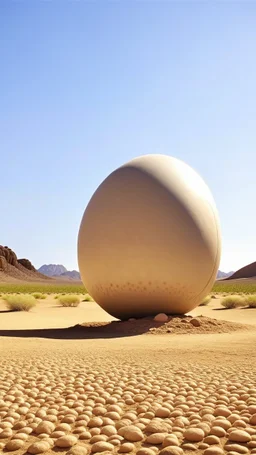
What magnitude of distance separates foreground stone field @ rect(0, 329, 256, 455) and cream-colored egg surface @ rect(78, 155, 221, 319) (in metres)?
2.76

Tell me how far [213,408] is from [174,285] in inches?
305

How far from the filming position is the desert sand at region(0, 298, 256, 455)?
411 centimetres

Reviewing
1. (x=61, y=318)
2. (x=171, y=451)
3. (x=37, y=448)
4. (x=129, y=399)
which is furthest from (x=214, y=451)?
(x=61, y=318)

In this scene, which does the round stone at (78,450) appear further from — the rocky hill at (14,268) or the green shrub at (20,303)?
the rocky hill at (14,268)

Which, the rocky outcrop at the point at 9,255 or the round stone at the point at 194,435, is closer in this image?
the round stone at the point at 194,435

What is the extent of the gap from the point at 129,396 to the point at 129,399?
14 cm

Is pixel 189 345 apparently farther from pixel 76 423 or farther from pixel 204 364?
pixel 76 423

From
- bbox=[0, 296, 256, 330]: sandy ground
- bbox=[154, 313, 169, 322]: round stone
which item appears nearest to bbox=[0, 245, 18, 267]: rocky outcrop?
bbox=[0, 296, 256, 330]: sandy ground

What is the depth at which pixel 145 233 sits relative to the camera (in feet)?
41.7

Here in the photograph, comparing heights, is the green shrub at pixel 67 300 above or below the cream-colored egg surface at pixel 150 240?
below

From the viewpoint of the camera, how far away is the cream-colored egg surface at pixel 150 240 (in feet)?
41.7

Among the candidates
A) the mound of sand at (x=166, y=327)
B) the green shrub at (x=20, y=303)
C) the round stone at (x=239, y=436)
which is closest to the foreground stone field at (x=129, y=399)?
the round stone at (x=239, y=436)

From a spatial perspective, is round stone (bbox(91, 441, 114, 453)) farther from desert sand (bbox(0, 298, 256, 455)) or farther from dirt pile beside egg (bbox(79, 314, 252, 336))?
dirt pile beside egg (bbox(79, 314, 252, 336))

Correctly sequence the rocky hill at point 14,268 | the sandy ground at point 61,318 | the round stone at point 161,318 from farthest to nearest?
the rocky hill at point 14,268 → the sandy ground at point 61,318 → the round stone at point 161,318
